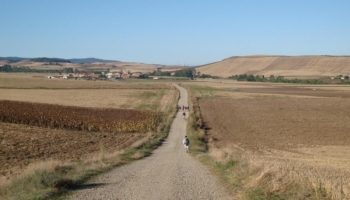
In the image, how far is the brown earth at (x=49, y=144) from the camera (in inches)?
883

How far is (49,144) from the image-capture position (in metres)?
28.2

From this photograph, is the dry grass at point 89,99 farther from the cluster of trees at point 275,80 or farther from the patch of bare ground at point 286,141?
the cluster of trees at point 275,80

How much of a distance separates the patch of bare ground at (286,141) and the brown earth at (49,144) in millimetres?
6962

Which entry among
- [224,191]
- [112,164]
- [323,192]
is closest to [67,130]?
[112,164]

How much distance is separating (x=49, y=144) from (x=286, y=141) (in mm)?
17799

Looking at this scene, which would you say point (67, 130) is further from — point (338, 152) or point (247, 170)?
point (247, 170)

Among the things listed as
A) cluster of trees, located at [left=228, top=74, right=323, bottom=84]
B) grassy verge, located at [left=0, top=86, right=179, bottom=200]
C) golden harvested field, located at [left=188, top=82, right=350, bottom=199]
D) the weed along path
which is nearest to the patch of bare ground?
golden harvested field, located at [left=188, top=82, right=350, bottom=199]

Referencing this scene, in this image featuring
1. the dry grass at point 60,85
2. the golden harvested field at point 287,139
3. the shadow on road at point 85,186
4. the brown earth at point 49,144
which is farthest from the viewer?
the dry grass at point 60,85

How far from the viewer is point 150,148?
91.6ft

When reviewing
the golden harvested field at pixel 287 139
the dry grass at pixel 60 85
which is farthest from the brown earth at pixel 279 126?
the dry grass at pixel 60 85

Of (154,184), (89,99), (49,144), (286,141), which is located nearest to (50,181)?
(154,184)

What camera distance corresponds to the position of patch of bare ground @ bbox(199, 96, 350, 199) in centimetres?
1176

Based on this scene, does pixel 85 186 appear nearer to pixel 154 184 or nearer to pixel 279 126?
pixel 154 184

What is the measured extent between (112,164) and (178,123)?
1049 inches
